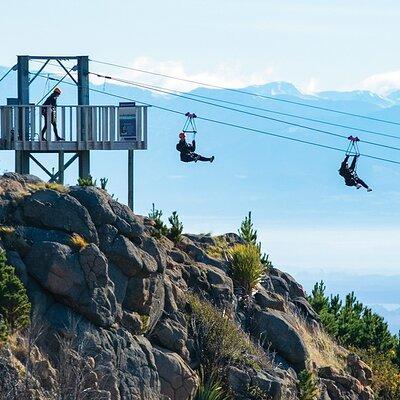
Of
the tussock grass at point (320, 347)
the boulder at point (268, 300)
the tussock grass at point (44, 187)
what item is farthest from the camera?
the tussock grass at point (320, 347)

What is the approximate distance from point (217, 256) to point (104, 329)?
8.66 meters

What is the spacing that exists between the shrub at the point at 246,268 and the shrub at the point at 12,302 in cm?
1001

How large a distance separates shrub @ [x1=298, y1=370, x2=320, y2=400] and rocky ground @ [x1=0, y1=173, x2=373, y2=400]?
5.5 inches

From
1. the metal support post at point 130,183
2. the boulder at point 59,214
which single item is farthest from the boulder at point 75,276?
the metal support post at point 130,183

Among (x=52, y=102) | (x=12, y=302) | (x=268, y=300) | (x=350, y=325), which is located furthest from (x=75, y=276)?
(x=350, y=325)

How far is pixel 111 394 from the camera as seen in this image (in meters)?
31.1

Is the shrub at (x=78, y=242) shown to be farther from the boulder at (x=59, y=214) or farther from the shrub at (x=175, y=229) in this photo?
the shrub at (x=175, y=229)

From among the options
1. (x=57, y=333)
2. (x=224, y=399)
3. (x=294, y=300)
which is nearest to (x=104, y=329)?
(x=57, y=333)

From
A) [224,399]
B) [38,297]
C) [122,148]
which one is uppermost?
[122,148]

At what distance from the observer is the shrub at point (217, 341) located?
3528 centimetres

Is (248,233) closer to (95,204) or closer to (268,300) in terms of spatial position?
(268,300)

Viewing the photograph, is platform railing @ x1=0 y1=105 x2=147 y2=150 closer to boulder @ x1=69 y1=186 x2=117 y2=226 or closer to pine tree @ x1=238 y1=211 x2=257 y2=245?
pine tree @ x1=238 y1=211 x2=257 y2=245

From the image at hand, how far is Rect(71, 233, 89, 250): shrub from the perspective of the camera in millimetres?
32531

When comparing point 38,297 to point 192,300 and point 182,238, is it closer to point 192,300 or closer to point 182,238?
point 192,300
